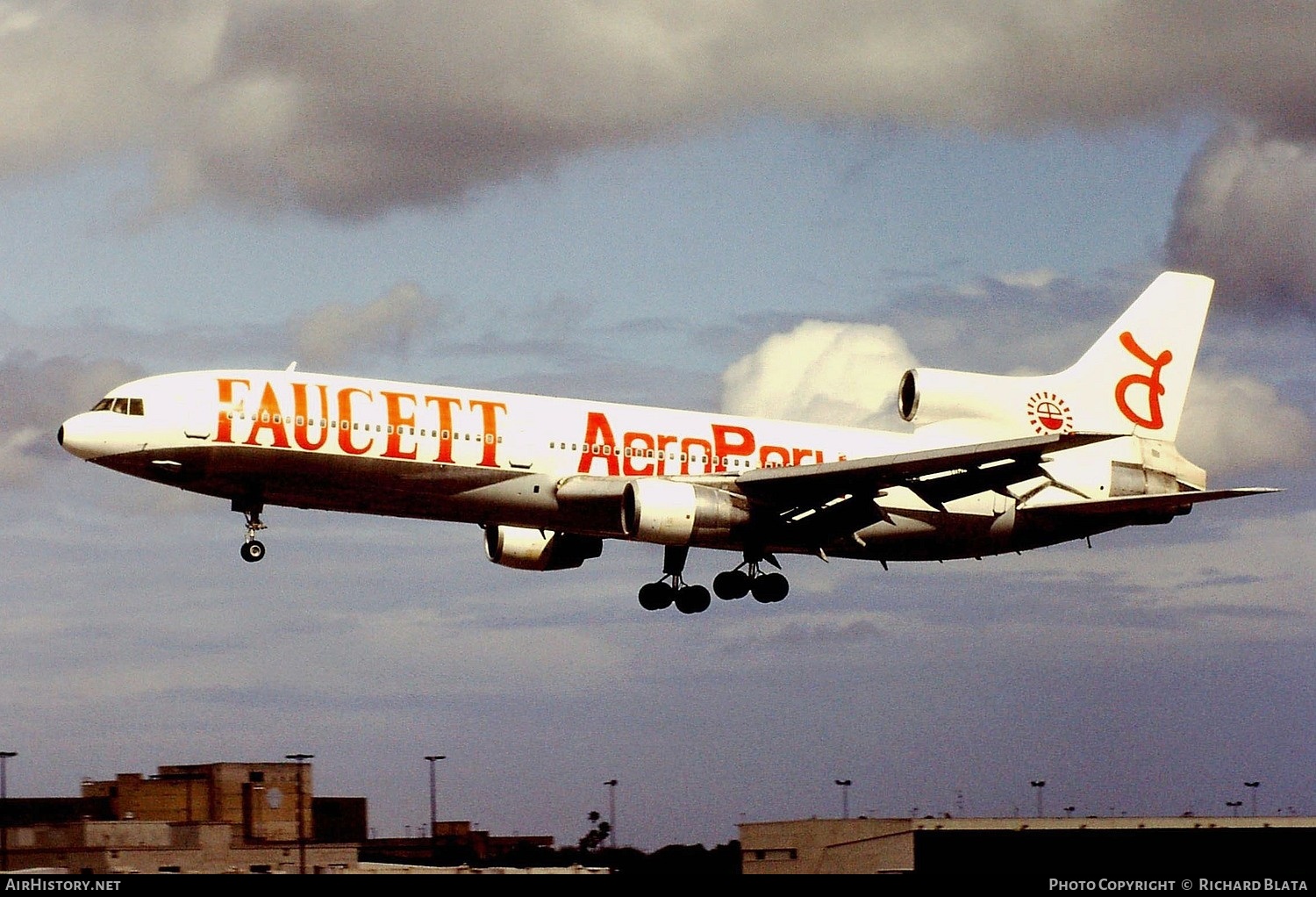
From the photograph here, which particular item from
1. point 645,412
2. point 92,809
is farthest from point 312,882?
point 92,809

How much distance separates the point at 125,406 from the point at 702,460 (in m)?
16.9

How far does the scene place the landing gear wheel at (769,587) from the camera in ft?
196

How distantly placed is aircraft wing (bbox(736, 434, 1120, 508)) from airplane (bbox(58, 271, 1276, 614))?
0.27 feet

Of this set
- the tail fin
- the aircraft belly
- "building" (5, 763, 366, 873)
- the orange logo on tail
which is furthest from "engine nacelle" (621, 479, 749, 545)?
"building" (5, 763, 366, 873)

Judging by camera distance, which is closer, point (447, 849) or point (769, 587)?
point (769, 587)

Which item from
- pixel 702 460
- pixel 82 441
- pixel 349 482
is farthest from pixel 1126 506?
pixel 82 441

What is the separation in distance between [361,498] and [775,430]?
529 inches

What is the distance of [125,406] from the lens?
167 ft

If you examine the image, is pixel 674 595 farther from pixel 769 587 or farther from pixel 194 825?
pixel 194 825

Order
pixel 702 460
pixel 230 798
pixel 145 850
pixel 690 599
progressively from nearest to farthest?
pixel 702 460 < pixel 690 599 < pixel 145 850 < pixel 230 798

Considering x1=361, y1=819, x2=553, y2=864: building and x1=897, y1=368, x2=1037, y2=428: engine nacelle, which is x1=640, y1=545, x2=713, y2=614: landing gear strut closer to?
x1=897, y1=368, x2=1037, y2=428: engine nacelle

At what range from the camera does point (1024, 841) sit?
43.1 meters

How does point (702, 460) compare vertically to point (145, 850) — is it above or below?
above

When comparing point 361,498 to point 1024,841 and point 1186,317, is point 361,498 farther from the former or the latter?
point 1186,317
